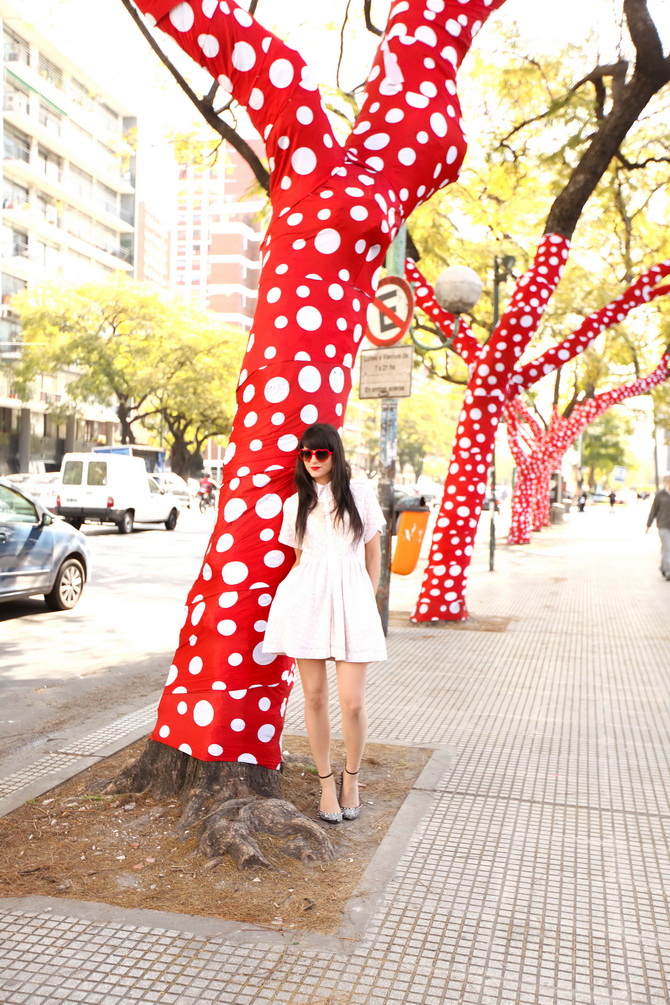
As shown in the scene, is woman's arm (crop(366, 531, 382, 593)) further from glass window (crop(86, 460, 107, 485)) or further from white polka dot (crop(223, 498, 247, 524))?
glass window (crop(86, 460, 107, 485))

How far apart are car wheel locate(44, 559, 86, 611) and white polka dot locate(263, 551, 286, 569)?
300 inches

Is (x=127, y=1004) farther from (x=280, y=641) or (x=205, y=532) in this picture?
(x=205, y=532)

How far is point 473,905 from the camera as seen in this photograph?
3.61 metres

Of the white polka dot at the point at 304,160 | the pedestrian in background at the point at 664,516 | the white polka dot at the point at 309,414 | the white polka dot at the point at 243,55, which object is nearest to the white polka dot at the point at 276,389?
the white polka dot at the point at 309,414

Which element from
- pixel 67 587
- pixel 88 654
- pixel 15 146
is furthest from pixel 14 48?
pixel 88 654

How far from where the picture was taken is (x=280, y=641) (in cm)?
420

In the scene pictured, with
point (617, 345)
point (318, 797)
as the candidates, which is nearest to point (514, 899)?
point (318, 797)

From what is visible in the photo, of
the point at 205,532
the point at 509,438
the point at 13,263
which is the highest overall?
the point at 13,263

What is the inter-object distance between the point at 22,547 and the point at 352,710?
24.1ft

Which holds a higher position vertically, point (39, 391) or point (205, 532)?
point (39, 391)

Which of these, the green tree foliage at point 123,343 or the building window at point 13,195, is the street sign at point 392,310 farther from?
the building window at point 13,195

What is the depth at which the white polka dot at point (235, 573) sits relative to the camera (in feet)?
14.5

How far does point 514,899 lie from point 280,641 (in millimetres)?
1370

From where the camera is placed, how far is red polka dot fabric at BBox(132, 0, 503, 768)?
4387 millimetres
